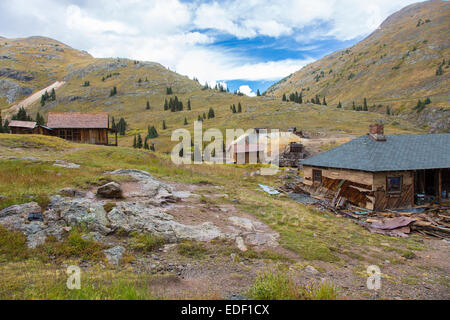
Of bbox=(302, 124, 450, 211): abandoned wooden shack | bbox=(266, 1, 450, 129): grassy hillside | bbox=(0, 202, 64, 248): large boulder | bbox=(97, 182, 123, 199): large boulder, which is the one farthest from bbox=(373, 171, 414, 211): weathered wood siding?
bbox=(266, 1, 450, 129): grassy hillside

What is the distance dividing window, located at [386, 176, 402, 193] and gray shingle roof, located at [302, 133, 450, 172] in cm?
103

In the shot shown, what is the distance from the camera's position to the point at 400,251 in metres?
10.7

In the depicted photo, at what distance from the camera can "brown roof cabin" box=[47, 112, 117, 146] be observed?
43.5m

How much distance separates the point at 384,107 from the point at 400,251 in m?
138

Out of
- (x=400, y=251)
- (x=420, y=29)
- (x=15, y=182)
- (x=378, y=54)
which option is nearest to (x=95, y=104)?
(x=15, y=182)

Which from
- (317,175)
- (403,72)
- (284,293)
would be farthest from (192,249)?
(403,72)

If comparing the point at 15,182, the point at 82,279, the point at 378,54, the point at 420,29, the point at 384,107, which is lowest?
the point at 82,279

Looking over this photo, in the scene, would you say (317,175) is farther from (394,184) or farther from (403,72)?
(403,72)

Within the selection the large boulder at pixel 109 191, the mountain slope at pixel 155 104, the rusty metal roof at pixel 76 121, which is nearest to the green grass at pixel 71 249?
the large boulder at pixel 109 191

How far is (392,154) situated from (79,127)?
4794 centimetres

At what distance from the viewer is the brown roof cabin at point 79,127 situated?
143 ft

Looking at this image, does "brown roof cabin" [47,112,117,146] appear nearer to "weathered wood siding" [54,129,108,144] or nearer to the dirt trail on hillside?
"weathered wood siding" [54,129,108,144]

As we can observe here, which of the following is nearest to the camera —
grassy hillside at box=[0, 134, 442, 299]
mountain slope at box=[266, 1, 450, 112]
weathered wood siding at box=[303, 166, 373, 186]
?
grassy hillside at box=[0, 134, 442, 299]

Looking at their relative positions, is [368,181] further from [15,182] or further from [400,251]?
[15,182]
